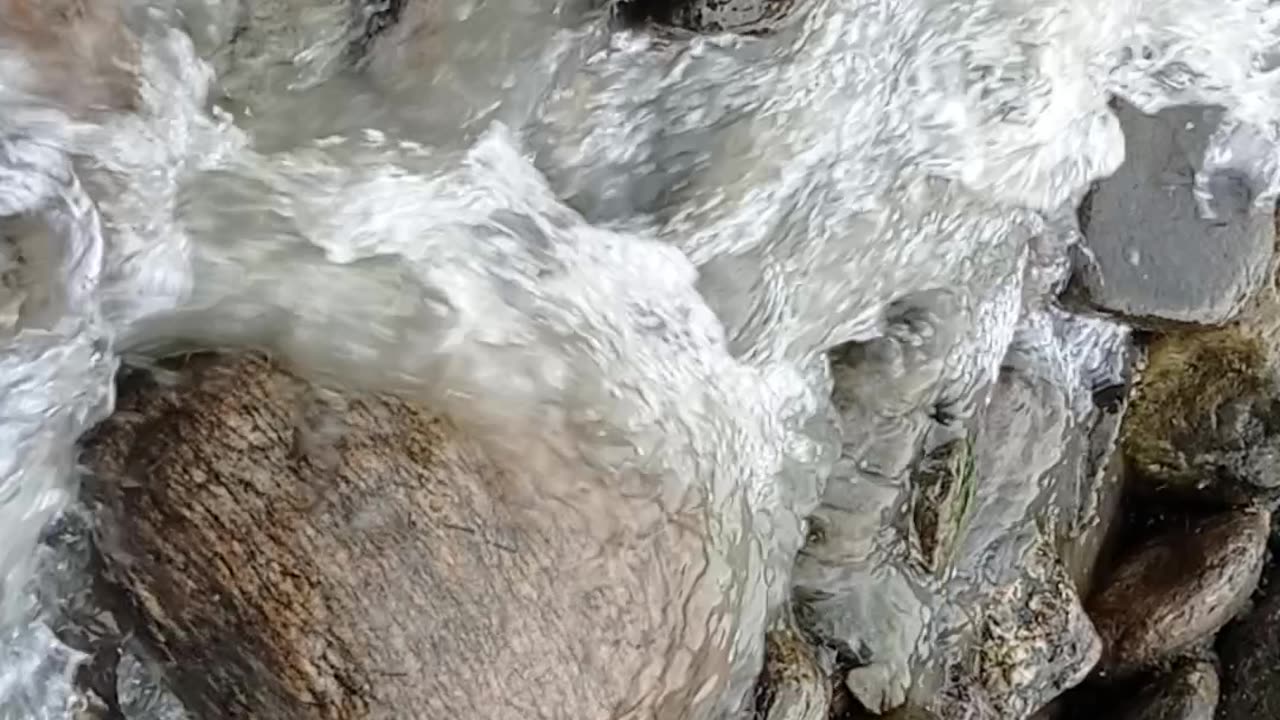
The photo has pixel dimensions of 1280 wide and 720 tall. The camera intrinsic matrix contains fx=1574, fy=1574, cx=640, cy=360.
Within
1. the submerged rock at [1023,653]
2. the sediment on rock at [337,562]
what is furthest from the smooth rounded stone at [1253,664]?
the sediment on rock at [337,562]

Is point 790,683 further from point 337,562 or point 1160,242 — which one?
point 1160,242

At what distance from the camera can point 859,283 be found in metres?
3.47

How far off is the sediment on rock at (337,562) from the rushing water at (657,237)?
0.42ft

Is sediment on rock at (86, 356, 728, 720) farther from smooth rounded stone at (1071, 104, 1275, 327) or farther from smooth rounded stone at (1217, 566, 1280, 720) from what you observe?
smooth rounded stone at (1217, 566, 1280, 720)

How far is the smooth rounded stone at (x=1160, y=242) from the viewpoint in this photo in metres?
3.83

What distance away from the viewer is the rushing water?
257 cm

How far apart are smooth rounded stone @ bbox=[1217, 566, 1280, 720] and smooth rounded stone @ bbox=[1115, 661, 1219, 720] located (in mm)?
146

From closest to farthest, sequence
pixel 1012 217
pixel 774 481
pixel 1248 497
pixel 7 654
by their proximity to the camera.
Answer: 1. pixel 7 654
2. pixel 774 481
3. pixel 1012 217
4. pixel 1248 497

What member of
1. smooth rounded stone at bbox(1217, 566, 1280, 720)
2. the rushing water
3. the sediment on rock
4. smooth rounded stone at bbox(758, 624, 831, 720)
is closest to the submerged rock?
the rushing water

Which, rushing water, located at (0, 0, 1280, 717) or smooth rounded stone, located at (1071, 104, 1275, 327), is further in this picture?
smooth rounded stone, located at (1071, 104, 1275, 327)

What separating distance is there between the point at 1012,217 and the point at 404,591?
192 cm

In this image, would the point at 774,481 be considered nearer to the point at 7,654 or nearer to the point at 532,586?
the point at 532,586

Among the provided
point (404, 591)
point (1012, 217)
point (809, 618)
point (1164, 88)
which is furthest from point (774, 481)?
point (1164, 88)

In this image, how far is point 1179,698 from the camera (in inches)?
158
